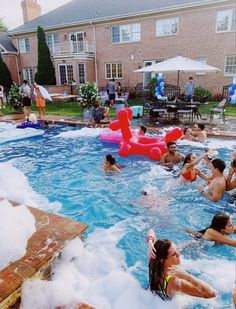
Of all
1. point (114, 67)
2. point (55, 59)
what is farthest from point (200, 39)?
point (55, 59)

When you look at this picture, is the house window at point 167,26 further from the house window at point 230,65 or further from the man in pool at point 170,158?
the man in pool at point 170,158

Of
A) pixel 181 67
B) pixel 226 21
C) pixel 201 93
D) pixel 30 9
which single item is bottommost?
pixel 201 93

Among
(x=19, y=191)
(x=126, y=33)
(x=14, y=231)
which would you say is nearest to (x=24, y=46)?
(x=126, y=33)

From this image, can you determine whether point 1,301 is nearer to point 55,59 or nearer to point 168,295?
point 168,295

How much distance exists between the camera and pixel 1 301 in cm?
258

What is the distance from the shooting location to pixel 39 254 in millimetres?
3186

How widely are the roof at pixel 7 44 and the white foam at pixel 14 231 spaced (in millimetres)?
26717

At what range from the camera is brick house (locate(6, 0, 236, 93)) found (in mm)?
18453

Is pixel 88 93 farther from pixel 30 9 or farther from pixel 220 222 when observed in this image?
pixel 30 9

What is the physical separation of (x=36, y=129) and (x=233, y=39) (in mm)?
14386

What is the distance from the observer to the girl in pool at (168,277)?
111 inches

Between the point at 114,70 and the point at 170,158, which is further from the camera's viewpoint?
the point at 114,70

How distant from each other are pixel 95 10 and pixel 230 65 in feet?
41.5

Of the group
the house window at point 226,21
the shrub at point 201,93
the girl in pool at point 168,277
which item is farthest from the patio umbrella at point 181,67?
the girl in pool at point 168,277
